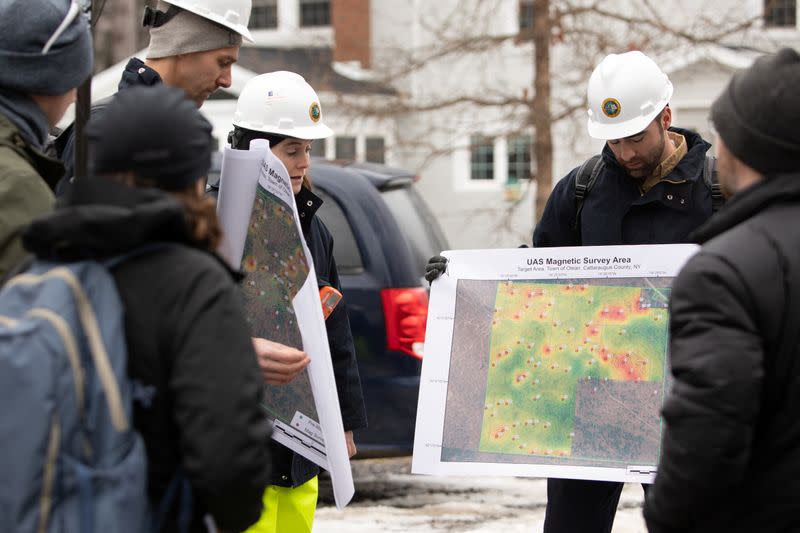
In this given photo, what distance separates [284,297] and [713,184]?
1.62 meters

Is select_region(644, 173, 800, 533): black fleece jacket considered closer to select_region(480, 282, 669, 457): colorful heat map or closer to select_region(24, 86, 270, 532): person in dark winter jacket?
select_region(24, 86, 270, 532): person in dark winter jacket

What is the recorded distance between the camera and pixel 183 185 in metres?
2.62

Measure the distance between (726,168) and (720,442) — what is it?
0.69 m

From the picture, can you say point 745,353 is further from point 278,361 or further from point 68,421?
point 278,361

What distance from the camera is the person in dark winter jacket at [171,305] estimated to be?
95.3 inches

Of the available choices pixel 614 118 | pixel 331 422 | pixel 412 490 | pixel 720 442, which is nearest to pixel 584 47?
pixel 412 490

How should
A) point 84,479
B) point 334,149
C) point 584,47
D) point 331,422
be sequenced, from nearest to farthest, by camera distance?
point 84,479 → point 331,422 → point 584,47 → point 334,149

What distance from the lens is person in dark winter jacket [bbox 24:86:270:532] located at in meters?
2.42

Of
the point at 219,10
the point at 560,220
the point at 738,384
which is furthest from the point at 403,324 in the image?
the point at 738,384

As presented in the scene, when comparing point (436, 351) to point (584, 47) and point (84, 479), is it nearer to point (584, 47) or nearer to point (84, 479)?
point (84, 479)

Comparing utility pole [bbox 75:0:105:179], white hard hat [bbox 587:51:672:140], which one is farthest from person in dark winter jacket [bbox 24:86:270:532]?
white hard hat [bbox 587:51:672:140]

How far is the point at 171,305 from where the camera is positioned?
246 centimetres

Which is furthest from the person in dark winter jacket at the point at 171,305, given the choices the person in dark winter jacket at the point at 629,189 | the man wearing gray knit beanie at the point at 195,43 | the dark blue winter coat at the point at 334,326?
the person in dark winter jacket at the point at 629,189

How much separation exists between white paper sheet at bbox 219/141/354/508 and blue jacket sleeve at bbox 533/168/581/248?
1.17 meters
